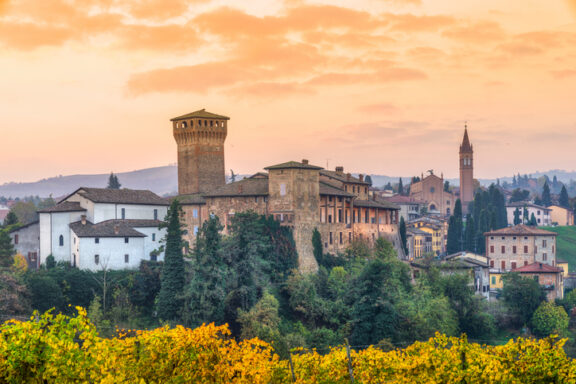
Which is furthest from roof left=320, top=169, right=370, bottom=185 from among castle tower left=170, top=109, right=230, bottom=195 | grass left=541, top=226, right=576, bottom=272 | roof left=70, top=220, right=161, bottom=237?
grass left=541, top=226, right=576, bottom=272

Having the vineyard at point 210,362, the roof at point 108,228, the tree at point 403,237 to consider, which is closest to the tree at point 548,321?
the tree at point 403,237

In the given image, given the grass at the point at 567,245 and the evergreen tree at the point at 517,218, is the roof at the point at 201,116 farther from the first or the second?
the evergreen tree at the point at 517,218

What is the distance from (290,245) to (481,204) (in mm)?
58696

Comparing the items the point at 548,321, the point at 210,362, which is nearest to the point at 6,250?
the point at 210,362

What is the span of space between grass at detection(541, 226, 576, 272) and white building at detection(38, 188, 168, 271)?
57949 millimetres

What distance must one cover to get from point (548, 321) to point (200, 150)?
29.7m

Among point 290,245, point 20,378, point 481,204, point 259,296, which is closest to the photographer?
point 20,378

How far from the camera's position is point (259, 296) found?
50.7m

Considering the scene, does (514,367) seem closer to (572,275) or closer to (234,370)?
(234,370)

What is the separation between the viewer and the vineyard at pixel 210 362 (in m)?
17.8

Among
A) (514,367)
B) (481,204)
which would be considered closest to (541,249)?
(481,204)

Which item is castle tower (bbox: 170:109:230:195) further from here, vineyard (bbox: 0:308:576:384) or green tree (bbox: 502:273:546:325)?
vineyard (bbox: 0:308:576:384)

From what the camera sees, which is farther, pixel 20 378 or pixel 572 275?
pixel 572 275

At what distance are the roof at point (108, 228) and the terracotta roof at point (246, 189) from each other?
19.5 feet
